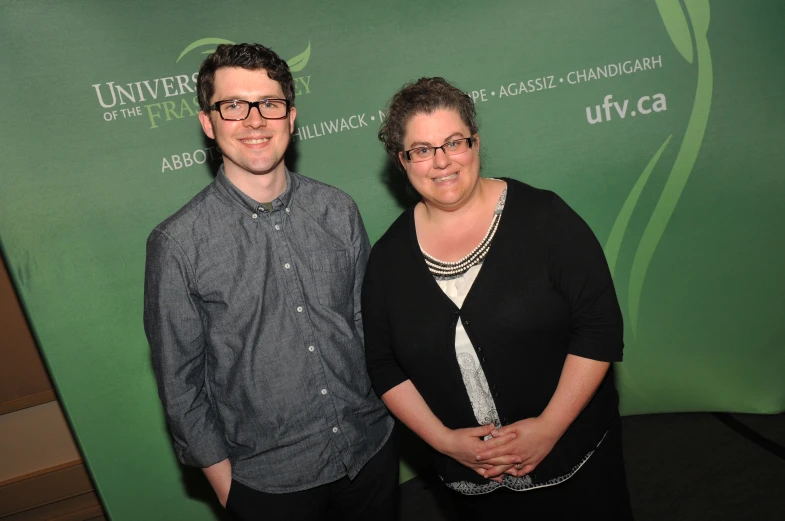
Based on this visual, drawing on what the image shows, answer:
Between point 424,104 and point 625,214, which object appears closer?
point 424,104

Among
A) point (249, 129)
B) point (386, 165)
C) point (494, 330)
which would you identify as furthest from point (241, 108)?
point (386, 165)

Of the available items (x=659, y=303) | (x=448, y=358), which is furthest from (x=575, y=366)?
(x=659, y=303)

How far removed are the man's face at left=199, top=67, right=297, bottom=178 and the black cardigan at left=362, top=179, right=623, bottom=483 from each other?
504mm

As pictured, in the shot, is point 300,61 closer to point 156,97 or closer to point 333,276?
point 156,97

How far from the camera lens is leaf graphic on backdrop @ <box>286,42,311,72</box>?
2578 millimetres

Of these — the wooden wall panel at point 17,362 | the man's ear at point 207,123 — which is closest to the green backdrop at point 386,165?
the man's ear at point 207,123

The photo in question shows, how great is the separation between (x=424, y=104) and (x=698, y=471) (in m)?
2.24

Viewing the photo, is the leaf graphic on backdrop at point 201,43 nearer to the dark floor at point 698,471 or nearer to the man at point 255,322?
the man at point 255,322

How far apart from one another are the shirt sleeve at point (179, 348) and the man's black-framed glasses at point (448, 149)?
2.40 feet

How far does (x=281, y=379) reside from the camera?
1835mm

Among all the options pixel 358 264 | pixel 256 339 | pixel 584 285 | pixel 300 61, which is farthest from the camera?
pixel 300 61

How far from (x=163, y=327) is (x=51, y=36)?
1279mm

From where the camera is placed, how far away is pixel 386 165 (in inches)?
110

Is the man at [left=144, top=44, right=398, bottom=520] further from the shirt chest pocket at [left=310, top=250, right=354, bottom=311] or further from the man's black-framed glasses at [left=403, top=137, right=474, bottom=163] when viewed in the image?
the man's black-framed glasses at [left=403, top=137, right=474, bottom=163]
